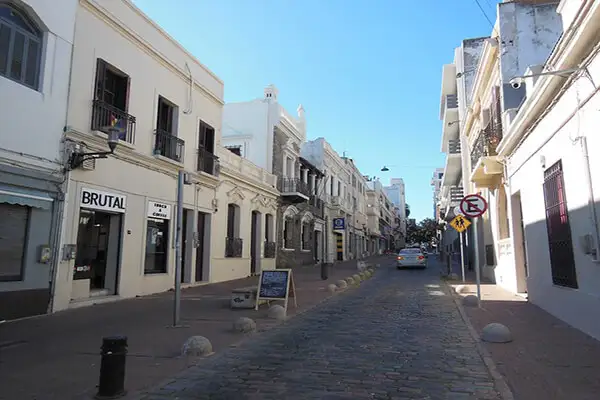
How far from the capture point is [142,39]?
1360 centimetres

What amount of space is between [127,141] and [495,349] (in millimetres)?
10926

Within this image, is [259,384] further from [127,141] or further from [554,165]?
[127,141]

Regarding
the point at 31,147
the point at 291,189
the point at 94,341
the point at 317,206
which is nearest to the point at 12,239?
the point at 31,147

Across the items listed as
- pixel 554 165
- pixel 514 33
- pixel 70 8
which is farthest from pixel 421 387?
pixel 514 33

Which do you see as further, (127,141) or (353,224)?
(353,224)

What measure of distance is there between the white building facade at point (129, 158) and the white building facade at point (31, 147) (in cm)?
42

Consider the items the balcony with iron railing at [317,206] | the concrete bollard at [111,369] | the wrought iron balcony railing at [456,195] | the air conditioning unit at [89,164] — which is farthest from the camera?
the balcony with iron railing at [317,206]

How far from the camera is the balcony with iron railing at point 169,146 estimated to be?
14.4 metres

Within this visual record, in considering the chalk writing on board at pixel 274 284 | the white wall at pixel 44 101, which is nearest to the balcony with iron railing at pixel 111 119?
the white wall at pixel 44 101

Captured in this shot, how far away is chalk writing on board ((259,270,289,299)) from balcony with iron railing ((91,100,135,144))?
5.08 metres

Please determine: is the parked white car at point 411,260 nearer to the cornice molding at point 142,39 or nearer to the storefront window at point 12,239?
the cornice molding at point 142,39

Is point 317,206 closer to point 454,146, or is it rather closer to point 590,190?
point 454,146

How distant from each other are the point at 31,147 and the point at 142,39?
561 cm

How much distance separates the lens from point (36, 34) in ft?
33.1
